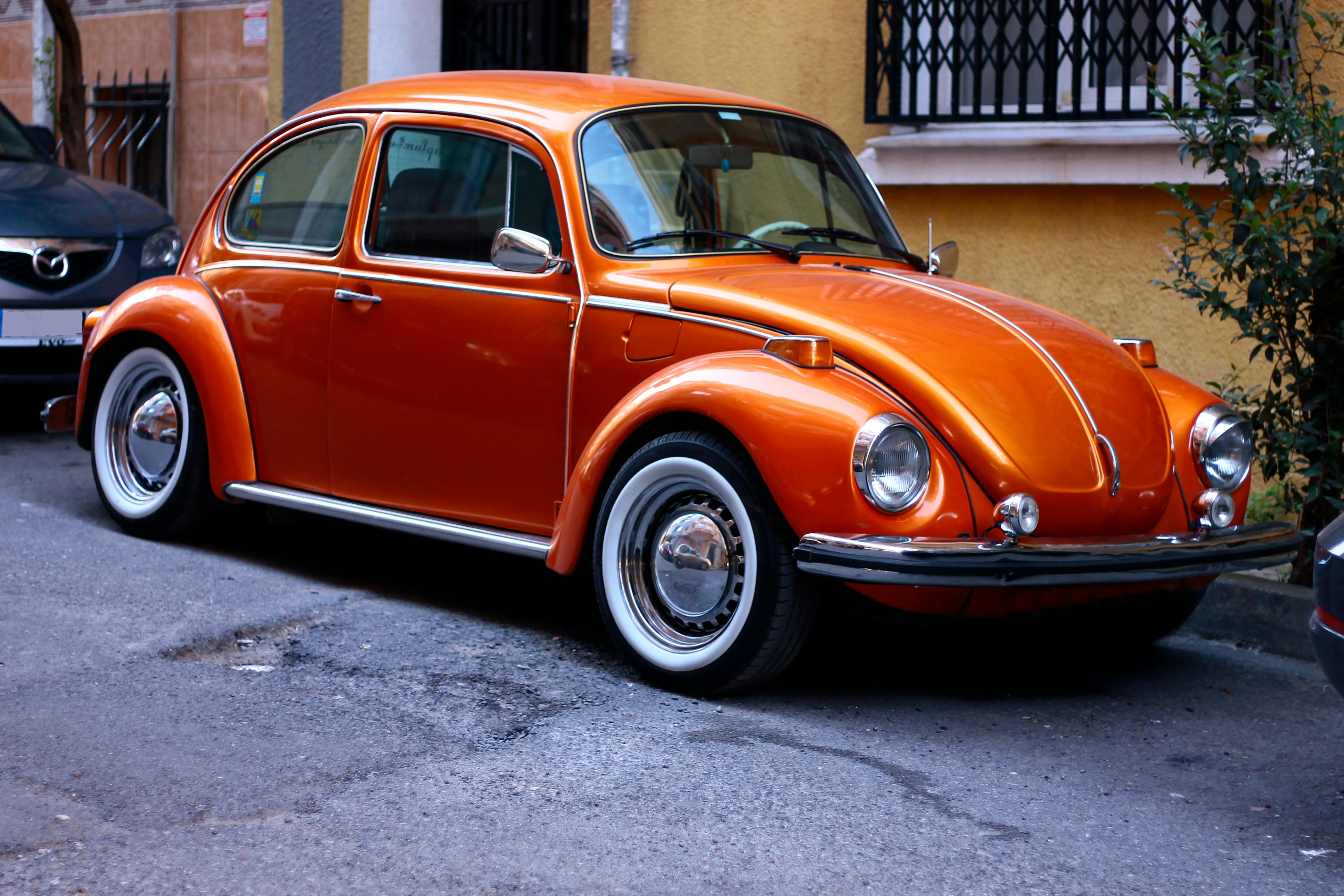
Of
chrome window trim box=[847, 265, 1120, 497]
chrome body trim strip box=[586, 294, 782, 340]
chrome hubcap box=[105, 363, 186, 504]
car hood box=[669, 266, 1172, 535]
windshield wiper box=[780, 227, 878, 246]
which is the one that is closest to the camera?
car hood box=[669, 266, 1172, 535]

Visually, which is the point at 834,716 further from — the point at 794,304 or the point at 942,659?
the point at 794,304

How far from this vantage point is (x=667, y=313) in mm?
4516

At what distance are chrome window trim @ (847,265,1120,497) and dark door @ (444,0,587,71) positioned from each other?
21.2 ft

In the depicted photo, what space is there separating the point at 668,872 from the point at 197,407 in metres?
3.30

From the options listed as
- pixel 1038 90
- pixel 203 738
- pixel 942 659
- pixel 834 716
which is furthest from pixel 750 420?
pixel 1038 90

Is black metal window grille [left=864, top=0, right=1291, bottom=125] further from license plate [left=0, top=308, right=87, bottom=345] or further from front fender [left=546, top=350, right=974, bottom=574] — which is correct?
license plate [left=0, top=308, right=87, bottom=345]

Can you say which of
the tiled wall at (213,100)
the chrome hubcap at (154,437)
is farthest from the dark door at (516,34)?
the chrome hubcap at (154,437)

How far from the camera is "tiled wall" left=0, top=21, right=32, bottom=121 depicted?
1458 cm

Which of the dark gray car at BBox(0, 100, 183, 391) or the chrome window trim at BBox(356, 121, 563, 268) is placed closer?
the chrome window trim at BBox(356, 121, 563, 268)

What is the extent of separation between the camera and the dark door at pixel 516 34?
35.4 feet

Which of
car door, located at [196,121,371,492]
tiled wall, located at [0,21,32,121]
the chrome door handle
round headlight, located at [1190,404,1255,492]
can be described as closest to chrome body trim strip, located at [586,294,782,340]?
the chrome door handle

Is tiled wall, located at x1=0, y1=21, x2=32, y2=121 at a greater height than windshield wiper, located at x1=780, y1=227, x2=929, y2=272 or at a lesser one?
greater

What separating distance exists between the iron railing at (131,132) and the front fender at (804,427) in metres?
10.5

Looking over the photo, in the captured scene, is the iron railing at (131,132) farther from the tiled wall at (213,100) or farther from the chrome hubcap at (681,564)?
the chrome hubcap at (681,564)
